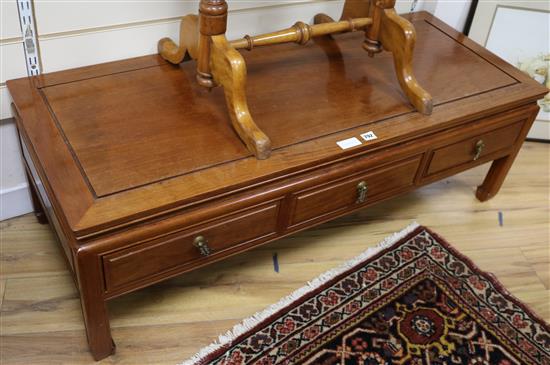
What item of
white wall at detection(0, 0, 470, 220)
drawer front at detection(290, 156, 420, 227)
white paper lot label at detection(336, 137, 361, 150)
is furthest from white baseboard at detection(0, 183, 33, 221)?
white paper lot label at detection(336, 137, 361, 150)

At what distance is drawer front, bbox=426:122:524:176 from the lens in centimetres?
139

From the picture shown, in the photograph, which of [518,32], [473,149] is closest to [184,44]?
[473,149]

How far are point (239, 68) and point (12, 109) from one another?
0.53 meters

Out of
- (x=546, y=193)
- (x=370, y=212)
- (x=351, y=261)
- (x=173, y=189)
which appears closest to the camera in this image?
(x=173, y=189)

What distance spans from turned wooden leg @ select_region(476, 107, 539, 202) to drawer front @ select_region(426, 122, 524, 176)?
6 centimetres

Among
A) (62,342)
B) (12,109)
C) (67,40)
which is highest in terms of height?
(67,40)

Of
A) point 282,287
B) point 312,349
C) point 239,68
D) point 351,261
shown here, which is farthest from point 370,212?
point 239,68

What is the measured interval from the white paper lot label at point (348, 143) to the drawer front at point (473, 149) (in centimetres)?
26

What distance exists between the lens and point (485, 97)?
4.55ft

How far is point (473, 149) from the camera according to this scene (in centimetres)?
145

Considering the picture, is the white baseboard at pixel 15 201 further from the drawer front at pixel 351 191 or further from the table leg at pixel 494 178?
the table leg at pixel 494 178

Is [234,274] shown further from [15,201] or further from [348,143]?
[15,201]

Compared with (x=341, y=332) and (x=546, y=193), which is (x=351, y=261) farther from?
(x=546, y=193)

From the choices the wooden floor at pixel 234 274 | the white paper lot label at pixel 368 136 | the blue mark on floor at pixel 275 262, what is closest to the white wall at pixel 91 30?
the wooden floor at pixel 234 274
